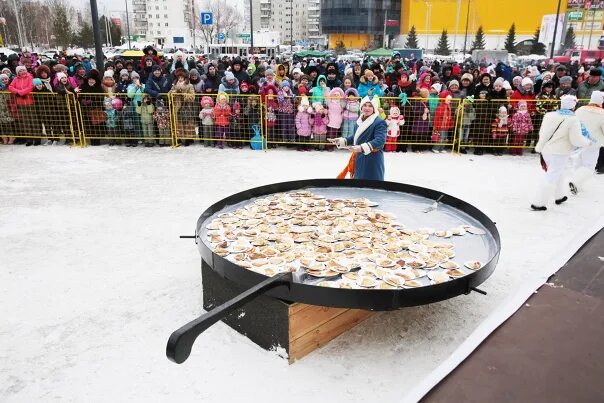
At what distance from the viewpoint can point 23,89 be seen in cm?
991

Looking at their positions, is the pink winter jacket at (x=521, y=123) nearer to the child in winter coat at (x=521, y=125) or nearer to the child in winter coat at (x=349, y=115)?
the child in winter coat at (x=521, y=125)

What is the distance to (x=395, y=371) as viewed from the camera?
10.8 ft

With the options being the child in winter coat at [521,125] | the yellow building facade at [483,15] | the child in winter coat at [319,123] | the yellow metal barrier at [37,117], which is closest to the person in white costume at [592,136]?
the child in winter coat at [521,125]

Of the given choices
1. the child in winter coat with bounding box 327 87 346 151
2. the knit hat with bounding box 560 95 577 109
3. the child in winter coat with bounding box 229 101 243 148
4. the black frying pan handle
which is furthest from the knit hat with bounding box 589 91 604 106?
the black frying pan handle

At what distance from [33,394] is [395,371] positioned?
7.91 ft

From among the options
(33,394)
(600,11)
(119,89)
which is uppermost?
(600,11)

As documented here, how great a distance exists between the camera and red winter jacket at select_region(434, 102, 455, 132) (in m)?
9.87

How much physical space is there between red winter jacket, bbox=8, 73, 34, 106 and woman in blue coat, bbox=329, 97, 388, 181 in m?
7.67

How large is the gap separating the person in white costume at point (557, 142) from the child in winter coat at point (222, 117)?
6093 millimetres

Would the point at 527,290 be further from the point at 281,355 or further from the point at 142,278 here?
the point at 142,278

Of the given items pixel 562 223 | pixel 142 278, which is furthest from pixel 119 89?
pixel 562 223

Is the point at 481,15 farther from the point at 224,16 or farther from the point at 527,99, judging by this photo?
the point at 527,99

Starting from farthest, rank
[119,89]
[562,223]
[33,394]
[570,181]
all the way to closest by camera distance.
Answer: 1. [119,89]
2. [570,181]
3. [562,223]
4. [33,394]

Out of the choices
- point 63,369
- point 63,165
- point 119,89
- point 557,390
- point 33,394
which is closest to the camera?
point 557,390
